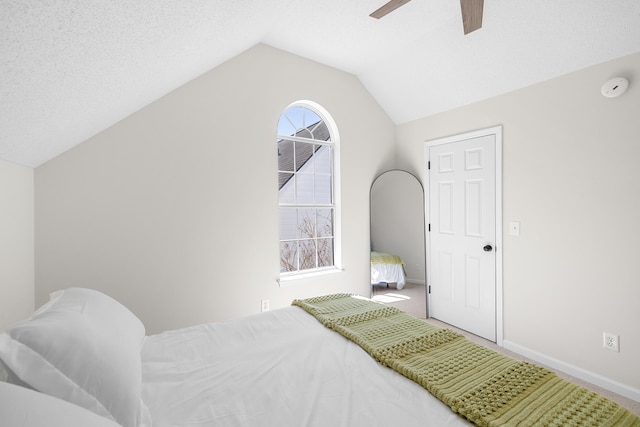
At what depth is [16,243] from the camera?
178 cm

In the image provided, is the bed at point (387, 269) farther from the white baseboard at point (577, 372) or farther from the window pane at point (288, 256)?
the white baseboard at point (577, 372)

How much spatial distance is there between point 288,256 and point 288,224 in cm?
34

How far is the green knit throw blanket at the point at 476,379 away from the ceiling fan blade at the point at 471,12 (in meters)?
1.74

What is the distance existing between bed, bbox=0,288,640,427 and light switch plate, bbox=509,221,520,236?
1.67 metres

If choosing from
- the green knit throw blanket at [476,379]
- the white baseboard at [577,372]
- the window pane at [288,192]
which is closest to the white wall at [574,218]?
the white baseboard at [577,372]

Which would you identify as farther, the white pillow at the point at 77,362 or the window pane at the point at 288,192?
the window pane at the point at 288,192

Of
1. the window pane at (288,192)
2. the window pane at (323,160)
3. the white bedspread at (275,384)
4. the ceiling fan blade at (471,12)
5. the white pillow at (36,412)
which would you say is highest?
the ceiling fan blade at (471,12)

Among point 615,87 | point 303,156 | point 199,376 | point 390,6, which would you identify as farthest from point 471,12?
point 199,376

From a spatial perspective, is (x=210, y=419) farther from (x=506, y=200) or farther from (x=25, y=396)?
(x=506, y=200)

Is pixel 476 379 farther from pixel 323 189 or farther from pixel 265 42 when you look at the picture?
pixel 265 42

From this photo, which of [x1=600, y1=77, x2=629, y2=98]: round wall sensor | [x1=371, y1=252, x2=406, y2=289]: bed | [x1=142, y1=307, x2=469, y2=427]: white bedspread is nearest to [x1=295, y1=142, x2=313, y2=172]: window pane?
[x1=371, y1=252, x2=406, y2=289]: bed

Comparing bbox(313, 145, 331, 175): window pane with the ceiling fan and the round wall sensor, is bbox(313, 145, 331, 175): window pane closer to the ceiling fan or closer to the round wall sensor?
the ceiling fan

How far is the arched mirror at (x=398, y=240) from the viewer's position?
3672mm

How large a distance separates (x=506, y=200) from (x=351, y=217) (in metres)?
1.52
